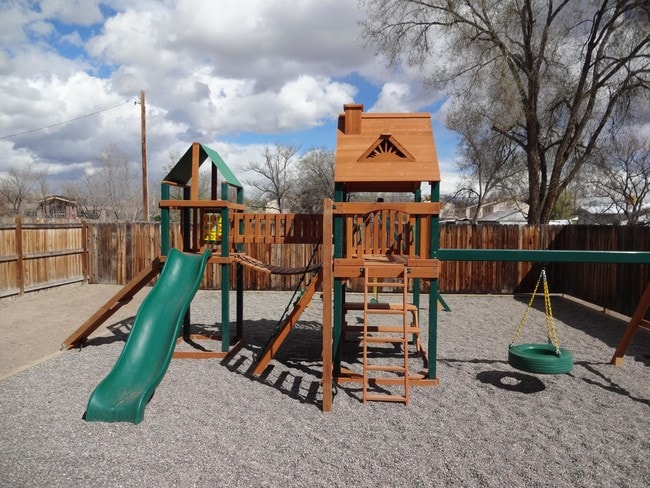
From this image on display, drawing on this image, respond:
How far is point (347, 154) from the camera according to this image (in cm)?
638

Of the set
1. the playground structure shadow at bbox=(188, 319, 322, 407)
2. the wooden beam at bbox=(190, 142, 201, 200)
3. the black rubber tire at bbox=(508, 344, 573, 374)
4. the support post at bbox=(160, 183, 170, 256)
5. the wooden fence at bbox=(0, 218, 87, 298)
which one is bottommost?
the playground structure shadow at bbox=(188, 319, 322, 407)

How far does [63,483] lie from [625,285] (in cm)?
1085

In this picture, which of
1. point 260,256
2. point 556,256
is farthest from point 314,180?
point 556,256

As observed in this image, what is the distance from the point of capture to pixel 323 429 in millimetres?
4723

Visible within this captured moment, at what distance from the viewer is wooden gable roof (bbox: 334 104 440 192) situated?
6.14m

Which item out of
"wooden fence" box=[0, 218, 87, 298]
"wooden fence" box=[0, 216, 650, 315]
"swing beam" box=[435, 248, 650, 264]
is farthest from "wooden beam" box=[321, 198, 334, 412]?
"wooden fence" box=[0, 218, 87, 298]

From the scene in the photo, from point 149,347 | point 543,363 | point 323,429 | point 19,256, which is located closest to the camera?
point 323,429

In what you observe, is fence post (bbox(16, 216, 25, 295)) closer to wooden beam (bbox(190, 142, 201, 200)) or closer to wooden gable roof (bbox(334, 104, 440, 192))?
wooden beam (bbox(190, 142, 201, 200))

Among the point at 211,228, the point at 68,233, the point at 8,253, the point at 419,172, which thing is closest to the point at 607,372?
the point at 419,172

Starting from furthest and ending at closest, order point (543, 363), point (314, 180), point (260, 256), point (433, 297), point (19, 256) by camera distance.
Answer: point (314, 180) → point (260, 256) → point (19, 256) → point (433, 297) → point (543, 363)

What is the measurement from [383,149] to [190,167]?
3.39 meters

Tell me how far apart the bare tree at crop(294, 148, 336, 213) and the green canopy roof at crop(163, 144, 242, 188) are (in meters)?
31.2

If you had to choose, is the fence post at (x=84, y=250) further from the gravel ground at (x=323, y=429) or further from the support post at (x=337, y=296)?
the support post at (x=337, y=296)

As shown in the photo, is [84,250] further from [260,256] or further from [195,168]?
[195,168]
